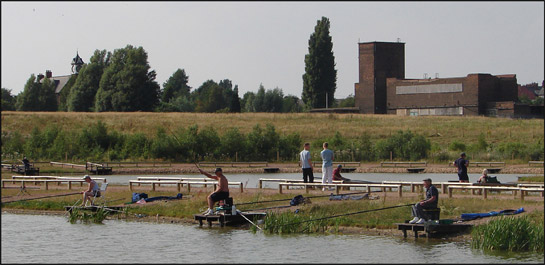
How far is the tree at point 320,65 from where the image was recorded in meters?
120

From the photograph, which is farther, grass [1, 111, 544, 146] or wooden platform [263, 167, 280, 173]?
grass [1, 111, 544, 146]

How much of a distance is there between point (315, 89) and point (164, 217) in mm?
94055

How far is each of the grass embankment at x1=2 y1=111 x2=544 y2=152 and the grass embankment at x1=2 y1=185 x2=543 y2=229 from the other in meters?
49.5

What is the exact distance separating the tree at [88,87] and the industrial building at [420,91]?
39236mm

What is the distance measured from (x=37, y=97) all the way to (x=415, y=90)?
5817 centimetres

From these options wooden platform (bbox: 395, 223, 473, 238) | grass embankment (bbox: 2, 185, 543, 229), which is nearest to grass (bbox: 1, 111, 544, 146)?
grass embankment (bbox: 2, 185, 543, 229)

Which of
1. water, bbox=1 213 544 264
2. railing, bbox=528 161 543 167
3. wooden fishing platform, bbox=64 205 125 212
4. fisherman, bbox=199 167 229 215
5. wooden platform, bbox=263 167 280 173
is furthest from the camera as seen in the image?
wooden platform, bbox=263 167 280 173

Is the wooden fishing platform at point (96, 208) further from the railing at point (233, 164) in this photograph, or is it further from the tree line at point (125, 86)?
the tree line at point (125, 86)

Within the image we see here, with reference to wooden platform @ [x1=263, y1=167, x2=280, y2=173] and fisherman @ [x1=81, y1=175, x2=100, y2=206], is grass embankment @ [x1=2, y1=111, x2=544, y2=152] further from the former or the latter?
fisherman @ [x1=81, y1=175, x2=100, y2=206]

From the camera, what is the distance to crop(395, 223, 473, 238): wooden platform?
74.6ft

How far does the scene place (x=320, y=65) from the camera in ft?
395

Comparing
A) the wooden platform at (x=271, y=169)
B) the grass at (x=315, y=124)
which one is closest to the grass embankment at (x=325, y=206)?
the wooden platform at (x=271, y=169)

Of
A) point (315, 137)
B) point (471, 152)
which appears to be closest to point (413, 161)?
point (471, 152)

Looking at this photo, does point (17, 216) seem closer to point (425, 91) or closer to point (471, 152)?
point (471, 152)
